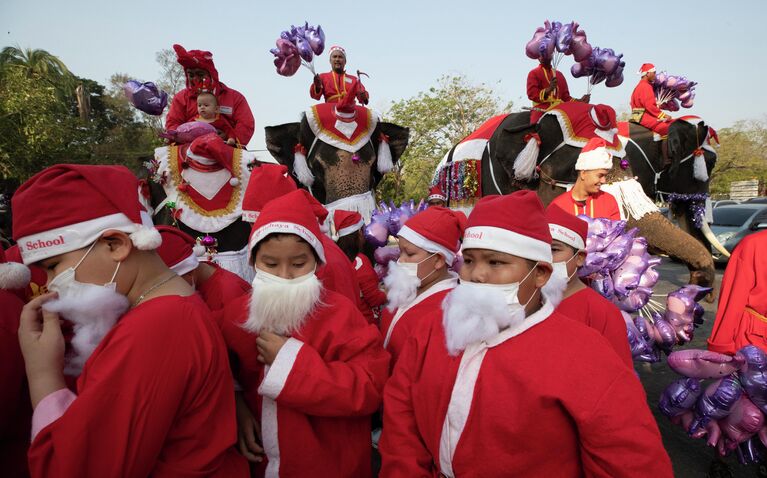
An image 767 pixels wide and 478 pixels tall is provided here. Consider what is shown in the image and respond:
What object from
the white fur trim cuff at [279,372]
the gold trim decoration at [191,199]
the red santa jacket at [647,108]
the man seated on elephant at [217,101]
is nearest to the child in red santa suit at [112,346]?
the white fur trim cuff at [279,372]

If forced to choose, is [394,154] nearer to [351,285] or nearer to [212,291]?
[351,285]

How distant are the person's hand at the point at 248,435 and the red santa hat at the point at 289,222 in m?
0.70

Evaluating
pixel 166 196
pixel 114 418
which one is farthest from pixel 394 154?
pixel 114 418

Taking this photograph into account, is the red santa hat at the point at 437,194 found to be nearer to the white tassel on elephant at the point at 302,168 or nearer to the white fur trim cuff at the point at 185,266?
the white tassel on elephant at the point at 302,168

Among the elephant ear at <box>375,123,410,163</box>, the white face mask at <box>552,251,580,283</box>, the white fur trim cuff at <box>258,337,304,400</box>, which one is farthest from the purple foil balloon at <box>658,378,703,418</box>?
the elephant ear at <box>375,123,410,163</box>

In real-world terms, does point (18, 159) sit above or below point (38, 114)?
below

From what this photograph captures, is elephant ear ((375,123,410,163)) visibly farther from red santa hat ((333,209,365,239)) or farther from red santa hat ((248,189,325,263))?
red santa hat ((248,189,325,263))

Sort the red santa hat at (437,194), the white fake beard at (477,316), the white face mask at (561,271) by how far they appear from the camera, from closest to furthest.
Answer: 1. the white fake beard at (477,316)
2. the white face mask at (561,271)
3. the red santa hat at (437,194)

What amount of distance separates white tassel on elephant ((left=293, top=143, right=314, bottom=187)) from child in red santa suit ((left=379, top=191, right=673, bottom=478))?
324cm

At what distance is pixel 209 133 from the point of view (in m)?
4.36

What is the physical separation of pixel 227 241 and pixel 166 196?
0.70 metres

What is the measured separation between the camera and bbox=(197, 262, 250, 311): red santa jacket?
2486 millimetres

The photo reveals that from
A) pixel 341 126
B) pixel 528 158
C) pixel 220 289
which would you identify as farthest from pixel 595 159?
pixel 220 289

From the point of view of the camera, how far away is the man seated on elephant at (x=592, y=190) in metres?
4.28
